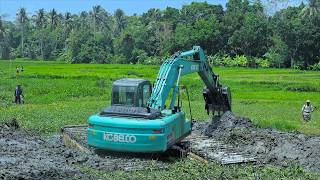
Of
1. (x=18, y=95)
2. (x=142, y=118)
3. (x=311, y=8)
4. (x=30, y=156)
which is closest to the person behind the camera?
(x=30, y=156)

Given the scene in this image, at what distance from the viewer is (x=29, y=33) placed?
126812 mm

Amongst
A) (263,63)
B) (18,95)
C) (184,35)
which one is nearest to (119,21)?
(184,35)

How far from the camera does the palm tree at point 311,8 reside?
81.9m

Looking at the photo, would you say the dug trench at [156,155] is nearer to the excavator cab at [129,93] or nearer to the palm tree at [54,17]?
the excavator cab at [129,93]

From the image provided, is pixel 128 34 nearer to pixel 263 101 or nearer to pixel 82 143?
pixel 263 101

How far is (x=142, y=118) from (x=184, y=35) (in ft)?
250

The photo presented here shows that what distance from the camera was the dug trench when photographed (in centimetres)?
1077

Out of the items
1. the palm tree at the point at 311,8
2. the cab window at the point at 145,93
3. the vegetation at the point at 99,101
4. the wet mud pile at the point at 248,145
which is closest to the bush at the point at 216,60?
the palm tree at the point at 311,8

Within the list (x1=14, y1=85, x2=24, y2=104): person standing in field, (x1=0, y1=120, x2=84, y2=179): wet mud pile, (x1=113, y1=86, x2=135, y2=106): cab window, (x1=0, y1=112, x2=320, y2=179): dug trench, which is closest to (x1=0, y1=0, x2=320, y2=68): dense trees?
(x1=14, y1=85, x2=24, y2=104): person standing in field

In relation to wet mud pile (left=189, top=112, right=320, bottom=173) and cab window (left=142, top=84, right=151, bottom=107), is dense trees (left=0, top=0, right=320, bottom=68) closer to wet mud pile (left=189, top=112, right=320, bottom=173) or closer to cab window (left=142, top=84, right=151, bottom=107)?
wet mud pile (left=189, top=112, right=320, bottom=173)

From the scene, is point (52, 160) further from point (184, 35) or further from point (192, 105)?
point (184, 35)

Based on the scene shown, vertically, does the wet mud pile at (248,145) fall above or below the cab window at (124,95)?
below

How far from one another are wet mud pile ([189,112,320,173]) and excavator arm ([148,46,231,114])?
0.71m

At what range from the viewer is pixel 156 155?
13859 millimetres
